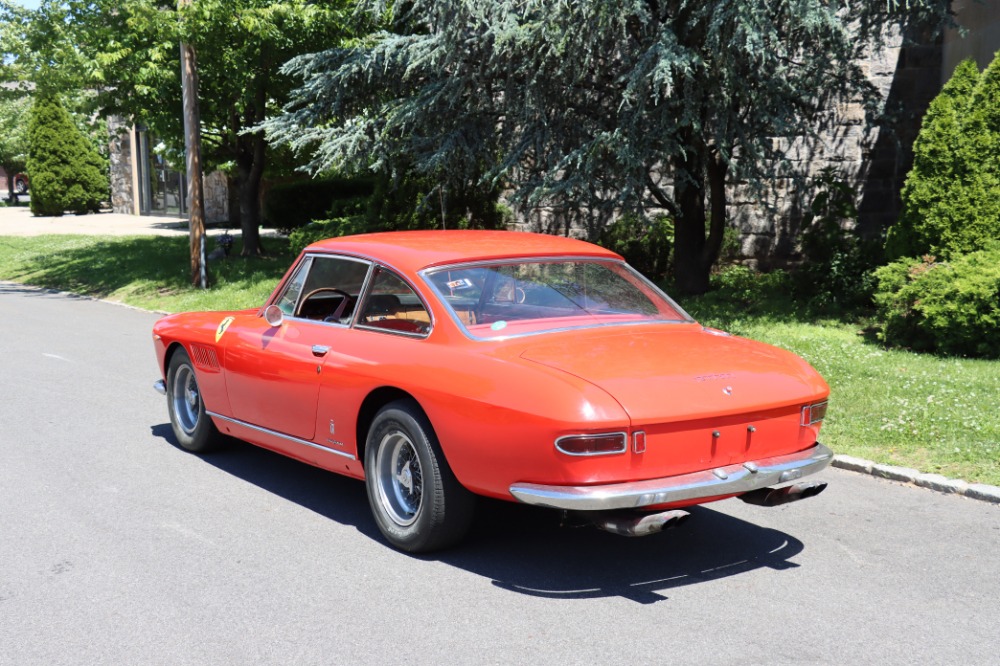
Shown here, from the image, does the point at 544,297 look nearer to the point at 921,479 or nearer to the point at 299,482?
the point at 299,482

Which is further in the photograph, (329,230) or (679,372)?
(329,230)

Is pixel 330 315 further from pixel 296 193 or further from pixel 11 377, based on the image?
pixel 296 193

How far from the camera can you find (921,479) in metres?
6.64

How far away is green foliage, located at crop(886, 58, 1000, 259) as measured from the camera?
1116 cm

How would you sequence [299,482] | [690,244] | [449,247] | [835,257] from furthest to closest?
[690,244] → [835,257] → [299,482] → [449,247]

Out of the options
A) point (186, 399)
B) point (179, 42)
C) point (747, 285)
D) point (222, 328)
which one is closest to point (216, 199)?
point (179, 42)

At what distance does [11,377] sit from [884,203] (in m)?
11.9

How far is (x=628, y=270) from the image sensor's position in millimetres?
6266

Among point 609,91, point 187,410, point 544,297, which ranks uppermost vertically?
point 609,91

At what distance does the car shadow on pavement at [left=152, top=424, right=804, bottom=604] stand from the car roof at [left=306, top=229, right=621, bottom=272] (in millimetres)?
1475

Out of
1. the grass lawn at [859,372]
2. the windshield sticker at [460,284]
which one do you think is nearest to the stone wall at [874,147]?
the grass lawn at [859,372]

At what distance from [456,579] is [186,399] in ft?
11.2

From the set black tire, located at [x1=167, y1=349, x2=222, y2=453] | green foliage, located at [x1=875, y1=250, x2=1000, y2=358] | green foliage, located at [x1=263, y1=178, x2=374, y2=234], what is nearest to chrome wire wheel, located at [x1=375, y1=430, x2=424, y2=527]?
black tire, located at [x1=167, y1=349, x2=222, y2=453]

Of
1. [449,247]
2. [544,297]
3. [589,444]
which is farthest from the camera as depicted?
[449,247]
